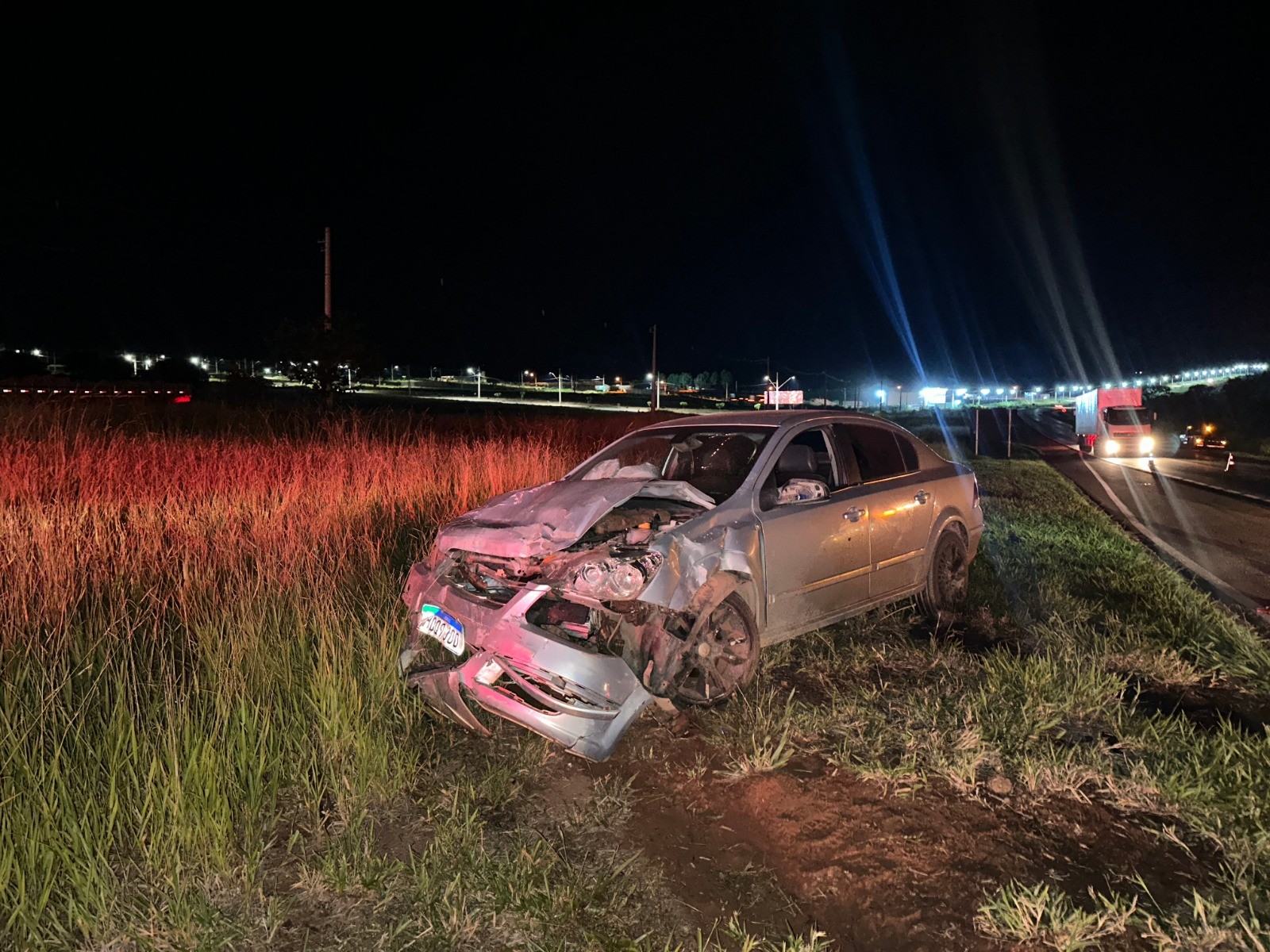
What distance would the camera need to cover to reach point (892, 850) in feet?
10.6

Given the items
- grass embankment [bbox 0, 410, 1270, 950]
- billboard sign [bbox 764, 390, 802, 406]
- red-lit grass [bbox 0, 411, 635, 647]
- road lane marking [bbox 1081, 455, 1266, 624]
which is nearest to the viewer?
grass embankment [bbox 0, 410, 1270, 950]

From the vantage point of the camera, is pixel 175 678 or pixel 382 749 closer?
pixel 382 749

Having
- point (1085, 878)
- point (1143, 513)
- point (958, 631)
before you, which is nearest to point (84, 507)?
point (958, 631)

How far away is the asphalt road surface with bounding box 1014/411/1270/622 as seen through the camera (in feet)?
26.5

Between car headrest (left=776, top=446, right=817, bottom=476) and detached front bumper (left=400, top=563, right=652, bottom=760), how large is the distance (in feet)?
6.81

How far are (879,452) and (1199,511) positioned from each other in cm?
953

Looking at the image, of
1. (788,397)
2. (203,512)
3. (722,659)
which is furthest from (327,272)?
(722,659)

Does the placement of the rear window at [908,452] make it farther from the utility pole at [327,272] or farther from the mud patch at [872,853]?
the utility pole at [327,272]

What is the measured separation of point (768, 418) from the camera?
5.80m

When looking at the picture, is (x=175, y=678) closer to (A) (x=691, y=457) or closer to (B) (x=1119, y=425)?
(A) (x=691, y=457)

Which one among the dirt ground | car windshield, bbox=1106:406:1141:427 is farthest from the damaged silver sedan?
car windshield, bbox=1106:406:1141:427

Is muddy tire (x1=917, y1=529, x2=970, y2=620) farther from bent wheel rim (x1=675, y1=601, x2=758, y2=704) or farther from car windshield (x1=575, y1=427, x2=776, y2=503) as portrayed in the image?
bent wheel rim (x1=675, y1=601, x2=758, y2=704)

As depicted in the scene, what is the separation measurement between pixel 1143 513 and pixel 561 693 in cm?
1207

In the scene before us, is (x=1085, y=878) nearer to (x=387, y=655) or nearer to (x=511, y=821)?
(x=511, y=821)
